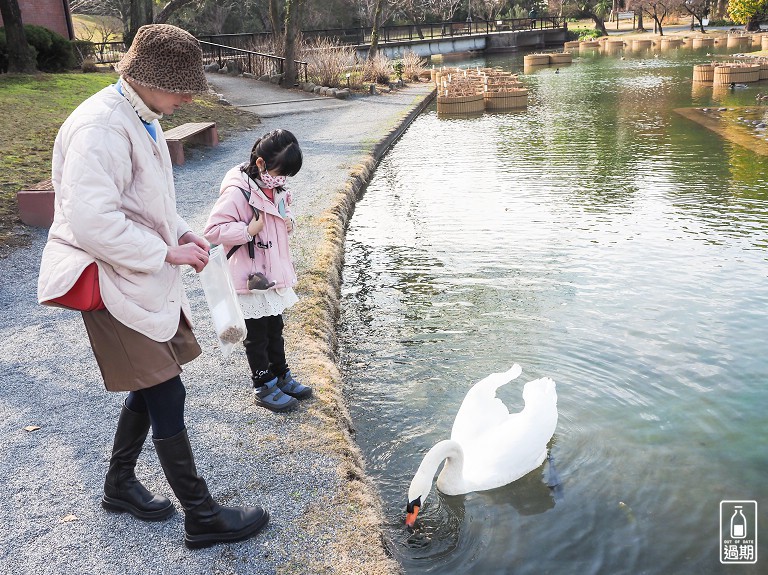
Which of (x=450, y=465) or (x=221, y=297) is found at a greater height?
(x=221, y=297)

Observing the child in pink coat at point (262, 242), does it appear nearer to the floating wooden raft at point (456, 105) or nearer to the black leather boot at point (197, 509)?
the black leather boot at point (197, 509)

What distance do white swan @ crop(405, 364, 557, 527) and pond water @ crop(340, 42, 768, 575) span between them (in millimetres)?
143

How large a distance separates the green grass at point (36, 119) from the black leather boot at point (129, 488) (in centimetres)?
521

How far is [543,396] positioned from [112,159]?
111 inches

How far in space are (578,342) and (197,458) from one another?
3.41 meters

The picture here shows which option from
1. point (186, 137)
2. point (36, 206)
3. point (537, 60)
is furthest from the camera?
point (537, 60)

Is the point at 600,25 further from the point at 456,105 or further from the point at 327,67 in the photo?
the point at 456,105

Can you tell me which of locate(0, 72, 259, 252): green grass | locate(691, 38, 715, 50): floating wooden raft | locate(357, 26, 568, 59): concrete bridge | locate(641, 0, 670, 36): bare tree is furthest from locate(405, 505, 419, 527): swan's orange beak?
locate(641, 0, 670, 36): bare tree

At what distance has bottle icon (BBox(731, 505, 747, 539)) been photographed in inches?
145

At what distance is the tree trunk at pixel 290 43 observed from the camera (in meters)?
22.2

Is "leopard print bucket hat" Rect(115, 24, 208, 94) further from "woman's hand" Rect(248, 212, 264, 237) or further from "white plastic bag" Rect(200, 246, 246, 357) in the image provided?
"woman's hand" Rect(248, 212, 264, 237)

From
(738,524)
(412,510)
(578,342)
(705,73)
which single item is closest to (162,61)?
(412,510)

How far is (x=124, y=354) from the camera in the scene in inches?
103

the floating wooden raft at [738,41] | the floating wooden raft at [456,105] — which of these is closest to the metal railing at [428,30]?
the floating wooden raft at [738,41]
